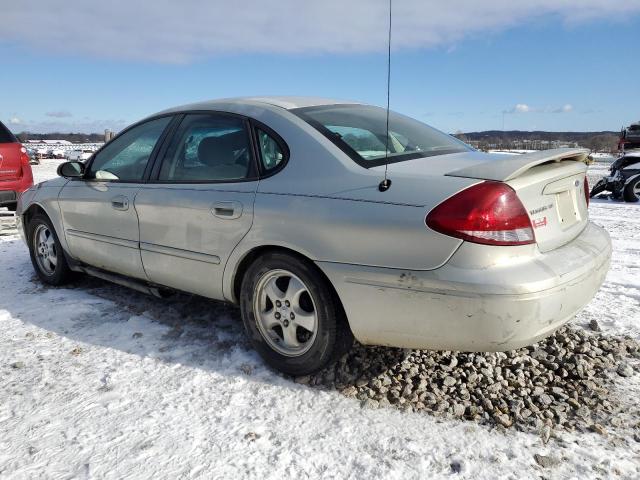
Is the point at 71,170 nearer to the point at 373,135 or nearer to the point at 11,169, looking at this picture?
the point at 373,135

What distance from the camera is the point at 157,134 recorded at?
359 cm

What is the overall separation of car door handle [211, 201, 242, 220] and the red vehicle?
20.0 ft

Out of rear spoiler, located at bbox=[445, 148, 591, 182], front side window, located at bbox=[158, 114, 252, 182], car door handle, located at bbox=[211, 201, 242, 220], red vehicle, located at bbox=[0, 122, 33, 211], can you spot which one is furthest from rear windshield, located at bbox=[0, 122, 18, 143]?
rear spoiler, located at bbox=[445, 148, 591, 182]

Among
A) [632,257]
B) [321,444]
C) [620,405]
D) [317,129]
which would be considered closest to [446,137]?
[317,129]

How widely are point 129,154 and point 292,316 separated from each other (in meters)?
1.96

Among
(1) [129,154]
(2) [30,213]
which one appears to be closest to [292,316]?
(1) [129,154]

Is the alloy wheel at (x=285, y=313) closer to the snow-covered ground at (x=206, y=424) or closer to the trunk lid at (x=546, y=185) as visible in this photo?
the snow-covered ground at (x=206, y=424)

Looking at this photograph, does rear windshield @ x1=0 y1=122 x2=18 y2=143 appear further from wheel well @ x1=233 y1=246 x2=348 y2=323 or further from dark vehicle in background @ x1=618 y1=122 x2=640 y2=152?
dark vehicle in background @ x1=618 y1=122 x2=640 y2=152

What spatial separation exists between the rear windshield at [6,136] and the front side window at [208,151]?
582 centimetres

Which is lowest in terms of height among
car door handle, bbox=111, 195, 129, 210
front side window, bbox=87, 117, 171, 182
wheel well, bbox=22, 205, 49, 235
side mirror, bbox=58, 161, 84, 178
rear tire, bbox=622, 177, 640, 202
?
rear tire, bbox=622, 177, 640, 202

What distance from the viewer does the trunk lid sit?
2.29 metres

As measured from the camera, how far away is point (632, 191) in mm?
10922

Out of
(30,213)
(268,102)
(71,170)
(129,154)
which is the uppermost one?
(268,102)

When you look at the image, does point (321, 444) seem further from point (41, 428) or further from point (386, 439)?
point (41, 428)
